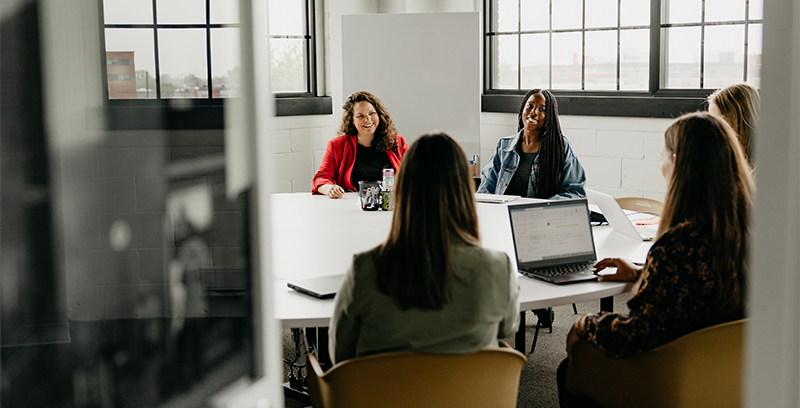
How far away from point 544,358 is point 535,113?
137 centimetres

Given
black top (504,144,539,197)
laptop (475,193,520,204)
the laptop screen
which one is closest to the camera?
the laptop screen

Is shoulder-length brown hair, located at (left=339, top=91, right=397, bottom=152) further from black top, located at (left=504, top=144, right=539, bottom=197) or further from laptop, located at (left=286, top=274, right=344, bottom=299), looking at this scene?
laptop, located at (left=286, top=274, right=344, bottom=299)

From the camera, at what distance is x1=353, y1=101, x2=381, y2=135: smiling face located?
4.14 metres

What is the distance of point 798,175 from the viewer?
75 centimetres

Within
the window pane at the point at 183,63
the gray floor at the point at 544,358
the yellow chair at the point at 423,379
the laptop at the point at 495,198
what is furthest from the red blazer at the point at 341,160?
Result: the window pane at the point at 183,63

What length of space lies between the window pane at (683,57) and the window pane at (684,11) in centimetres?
6

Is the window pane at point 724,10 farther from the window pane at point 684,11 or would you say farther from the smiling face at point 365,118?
the smiling face at point 365,118

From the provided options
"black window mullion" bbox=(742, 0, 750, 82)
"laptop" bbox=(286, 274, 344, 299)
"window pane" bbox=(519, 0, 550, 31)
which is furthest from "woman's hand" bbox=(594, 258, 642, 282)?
"window pane" bbox=(519, 0, 550, 31)

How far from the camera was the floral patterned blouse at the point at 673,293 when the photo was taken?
5.86ft

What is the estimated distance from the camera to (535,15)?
5.34 m

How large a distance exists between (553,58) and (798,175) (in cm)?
472

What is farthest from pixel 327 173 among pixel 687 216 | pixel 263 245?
pixel 263 245

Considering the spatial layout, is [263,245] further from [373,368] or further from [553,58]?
[553,58]

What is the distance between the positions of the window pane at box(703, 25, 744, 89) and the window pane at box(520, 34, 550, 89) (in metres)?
1.19
